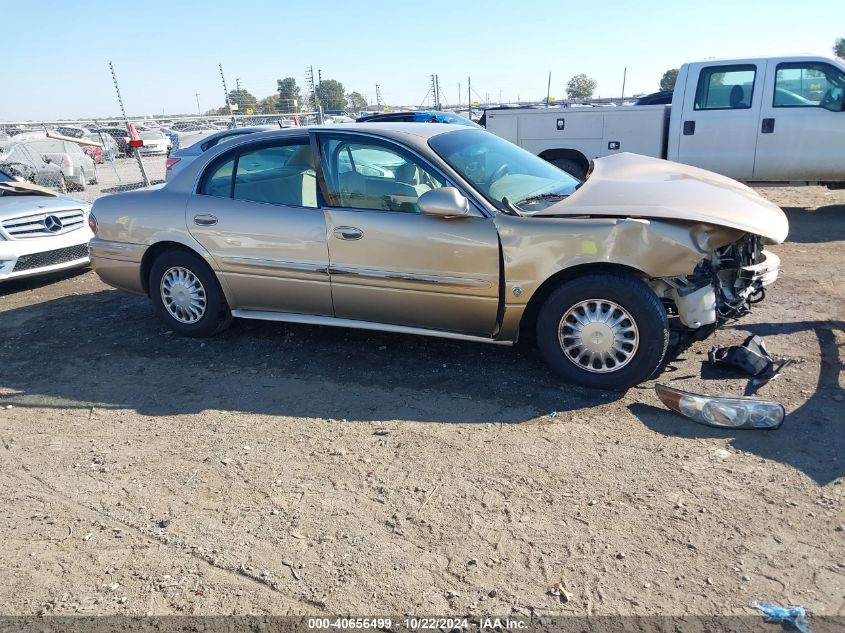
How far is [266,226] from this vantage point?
4.72 m

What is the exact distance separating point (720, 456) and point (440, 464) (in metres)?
1.45

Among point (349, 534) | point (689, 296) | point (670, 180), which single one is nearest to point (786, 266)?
point (670, 180)

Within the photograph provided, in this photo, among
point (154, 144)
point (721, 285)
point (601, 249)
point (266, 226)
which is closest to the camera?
point (601, 249)

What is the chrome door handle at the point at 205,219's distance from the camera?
494 centimetres

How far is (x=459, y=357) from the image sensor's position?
4660mm

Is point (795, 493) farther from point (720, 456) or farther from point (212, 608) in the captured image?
point (212, 608)

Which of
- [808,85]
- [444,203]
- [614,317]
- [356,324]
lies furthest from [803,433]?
[808,85]

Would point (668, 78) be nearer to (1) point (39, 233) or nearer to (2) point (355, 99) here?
(2) point (355, 99)

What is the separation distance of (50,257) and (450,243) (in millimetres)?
5303

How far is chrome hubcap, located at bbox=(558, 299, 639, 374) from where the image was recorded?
390 cm

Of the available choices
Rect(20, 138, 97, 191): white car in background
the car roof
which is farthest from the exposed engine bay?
Rect(20, 138, 97, 191): white car in background

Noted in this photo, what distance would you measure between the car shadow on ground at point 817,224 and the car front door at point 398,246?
5401mm

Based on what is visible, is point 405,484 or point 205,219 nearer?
point 405,484

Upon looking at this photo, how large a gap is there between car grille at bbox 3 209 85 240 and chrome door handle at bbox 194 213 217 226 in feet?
10.8
